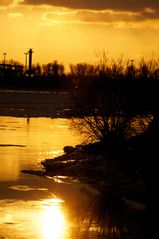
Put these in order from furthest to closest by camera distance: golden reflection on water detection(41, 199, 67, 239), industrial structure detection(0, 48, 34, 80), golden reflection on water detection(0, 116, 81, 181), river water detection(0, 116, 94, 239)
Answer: industrial structure detection(0, 48, 34, 80), golden reflection on water detection(0, 116, 81, 181), river water detection(0, 116, 94, 239), golden reflection on water detection(41, 199, 67, 239)

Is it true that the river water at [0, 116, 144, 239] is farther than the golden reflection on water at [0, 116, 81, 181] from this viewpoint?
No

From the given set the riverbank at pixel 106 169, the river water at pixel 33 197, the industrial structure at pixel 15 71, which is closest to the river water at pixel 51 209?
the river water at pixel 33 197

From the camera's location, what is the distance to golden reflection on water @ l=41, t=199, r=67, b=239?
38.2ft

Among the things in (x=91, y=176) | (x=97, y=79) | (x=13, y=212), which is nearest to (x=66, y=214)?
(x=13, y=212)

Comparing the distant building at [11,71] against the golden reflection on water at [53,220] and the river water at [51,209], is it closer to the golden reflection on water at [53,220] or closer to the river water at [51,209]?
the river water at [51,209]

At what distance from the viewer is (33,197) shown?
15.2 metres

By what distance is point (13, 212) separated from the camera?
43.8ft

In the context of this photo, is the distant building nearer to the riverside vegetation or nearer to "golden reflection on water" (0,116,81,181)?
"golden reflection on water" (0,116,81,181)

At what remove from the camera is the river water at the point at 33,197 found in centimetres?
1191

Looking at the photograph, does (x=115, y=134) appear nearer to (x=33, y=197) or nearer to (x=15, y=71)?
(x=33, y=197)

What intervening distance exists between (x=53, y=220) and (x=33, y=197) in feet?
8.20

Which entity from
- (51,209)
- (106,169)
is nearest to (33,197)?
(51,209)

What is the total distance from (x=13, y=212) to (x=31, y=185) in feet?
12.1

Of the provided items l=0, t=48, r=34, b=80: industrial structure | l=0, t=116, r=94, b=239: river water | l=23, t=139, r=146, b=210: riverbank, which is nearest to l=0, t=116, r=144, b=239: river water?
l=0, t=116, r=94, b=239: river water
